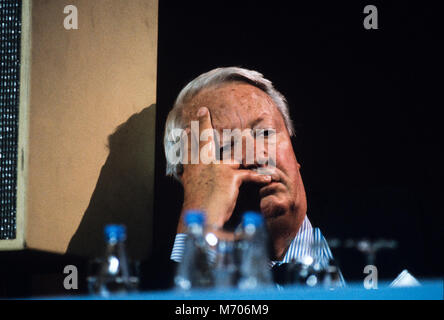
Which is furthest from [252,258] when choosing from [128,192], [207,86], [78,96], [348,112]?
[78,96]

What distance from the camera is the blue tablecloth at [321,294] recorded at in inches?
43.1

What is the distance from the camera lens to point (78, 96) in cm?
272

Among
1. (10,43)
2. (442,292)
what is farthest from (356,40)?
(442,292)

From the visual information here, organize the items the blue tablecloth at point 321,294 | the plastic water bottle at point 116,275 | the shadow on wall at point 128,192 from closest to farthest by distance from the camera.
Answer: the blue tablecloth at point 321,294 → the plastic water bottle at point 116,275 → the shadow on wall at point 128,192

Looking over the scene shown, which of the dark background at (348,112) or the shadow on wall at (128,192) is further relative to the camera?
the shadow on wall at (128,192)

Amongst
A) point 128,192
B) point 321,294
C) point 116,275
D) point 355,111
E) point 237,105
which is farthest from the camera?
point 128,192

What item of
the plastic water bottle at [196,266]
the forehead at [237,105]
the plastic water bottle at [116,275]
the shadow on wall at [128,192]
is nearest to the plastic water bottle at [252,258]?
the plastic water bottle at [196,266]

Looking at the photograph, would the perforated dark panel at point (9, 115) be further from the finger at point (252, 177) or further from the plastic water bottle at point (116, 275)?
the finger at point (252, 177)

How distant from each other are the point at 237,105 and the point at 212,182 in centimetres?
30

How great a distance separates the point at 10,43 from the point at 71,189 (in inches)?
23.5

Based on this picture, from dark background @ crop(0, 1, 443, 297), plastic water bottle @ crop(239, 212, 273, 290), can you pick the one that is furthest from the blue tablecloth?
dark background @ crop(0, 1, 443, 297)

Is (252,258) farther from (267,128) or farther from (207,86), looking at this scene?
(207,86)

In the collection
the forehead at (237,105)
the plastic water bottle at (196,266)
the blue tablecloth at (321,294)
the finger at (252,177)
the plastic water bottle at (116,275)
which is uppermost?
the forehead at (237,105)

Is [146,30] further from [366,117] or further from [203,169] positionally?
[366,117]
